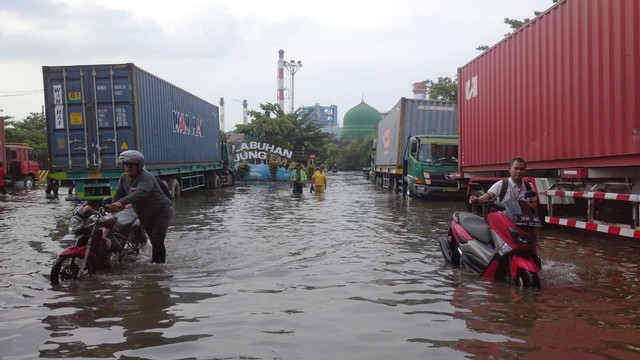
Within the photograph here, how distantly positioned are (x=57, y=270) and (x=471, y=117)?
1007cm

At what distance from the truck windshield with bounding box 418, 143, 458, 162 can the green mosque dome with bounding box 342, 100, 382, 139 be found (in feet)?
201

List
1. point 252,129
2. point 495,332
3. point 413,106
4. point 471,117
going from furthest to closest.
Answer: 1. point 252,129
2. point 413,106
3. point 471,117
4. point 495,332

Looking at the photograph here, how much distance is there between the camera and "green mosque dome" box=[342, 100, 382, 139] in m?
78.2

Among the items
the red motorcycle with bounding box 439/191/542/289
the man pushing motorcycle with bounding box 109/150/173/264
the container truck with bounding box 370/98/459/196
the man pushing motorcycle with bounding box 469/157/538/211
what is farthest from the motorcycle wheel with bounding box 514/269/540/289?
the container truck with bounding box 370/98/459/196

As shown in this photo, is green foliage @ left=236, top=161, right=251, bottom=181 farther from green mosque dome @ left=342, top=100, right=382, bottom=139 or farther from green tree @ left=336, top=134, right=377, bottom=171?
green mosque dome @ left=342, top=100, right=382, bottom=139

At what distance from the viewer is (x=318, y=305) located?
4520 mm

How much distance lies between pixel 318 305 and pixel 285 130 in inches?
1505

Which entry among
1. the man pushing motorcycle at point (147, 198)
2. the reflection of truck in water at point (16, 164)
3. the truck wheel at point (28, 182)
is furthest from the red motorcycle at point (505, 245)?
the truck wheel at point (28, 182)

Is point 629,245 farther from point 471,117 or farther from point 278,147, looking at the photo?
point 278,147

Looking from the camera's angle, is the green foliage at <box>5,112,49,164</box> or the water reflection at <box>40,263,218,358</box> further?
the green foliage at <box>5,112,49,164</box>

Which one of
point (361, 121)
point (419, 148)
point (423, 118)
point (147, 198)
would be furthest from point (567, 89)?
point (361, 121)

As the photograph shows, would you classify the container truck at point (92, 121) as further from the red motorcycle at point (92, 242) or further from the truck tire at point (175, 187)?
the red motorcycle at point (92, 242)

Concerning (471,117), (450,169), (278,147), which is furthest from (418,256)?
(278,147)

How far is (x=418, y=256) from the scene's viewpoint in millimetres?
6930
